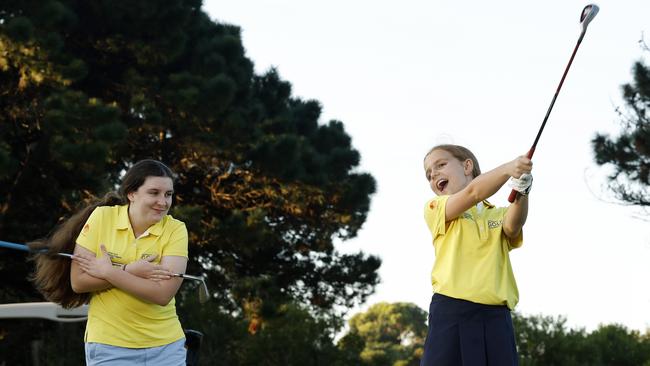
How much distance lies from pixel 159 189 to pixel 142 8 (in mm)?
11749

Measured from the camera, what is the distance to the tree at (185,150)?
44.9 feet

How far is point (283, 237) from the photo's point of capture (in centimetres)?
1664

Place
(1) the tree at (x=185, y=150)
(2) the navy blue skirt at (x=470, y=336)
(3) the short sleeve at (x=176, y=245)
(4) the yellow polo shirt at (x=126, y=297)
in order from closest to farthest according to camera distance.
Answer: (2) the navy blue skirt at (x=470, y=336) → (4) the yellow polo shirt at (x=126, y=297) → (3) the short sleeve at (x=176, y=245) → (1) the tree at (x=185, y=150)

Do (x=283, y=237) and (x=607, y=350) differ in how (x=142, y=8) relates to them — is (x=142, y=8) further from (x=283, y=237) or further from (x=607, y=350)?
(x=607, y=350)

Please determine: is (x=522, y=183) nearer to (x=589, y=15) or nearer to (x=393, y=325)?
(x=589, y=15)

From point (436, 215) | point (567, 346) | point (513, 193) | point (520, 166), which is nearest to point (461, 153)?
point (436, 215)

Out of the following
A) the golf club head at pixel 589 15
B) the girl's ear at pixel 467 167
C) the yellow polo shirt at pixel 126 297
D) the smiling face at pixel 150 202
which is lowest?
the yellow polo shirt at pixel 126 297

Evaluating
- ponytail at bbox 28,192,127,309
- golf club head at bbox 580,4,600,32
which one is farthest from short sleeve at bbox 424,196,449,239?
ponytail at bbox 28,192,127,309

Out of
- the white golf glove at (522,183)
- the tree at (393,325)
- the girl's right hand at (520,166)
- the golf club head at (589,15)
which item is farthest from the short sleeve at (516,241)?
the tree at (393,325)

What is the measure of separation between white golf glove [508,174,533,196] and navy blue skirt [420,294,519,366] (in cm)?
48

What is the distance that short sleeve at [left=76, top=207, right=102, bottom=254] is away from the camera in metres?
3.77

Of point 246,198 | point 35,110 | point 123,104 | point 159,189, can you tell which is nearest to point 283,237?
point 246,198

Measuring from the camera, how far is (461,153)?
3727 mm

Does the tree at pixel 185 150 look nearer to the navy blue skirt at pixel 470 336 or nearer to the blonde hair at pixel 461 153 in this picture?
the blonde hair at pixel 461 153
